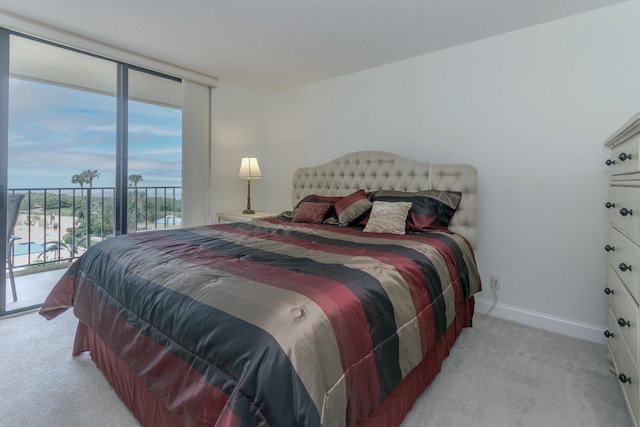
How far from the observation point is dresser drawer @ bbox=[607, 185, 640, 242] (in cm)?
134

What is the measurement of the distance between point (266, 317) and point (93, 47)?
3.28m

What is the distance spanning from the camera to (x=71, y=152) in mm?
3486

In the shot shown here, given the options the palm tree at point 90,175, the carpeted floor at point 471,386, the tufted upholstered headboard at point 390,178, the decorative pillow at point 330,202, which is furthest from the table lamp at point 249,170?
the carpeted floor at point 471,386

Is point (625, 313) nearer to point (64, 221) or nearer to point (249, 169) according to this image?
point (249, 169)

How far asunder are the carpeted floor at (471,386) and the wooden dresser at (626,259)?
7.9 inches

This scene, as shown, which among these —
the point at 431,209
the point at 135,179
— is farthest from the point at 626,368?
the point at 135,179

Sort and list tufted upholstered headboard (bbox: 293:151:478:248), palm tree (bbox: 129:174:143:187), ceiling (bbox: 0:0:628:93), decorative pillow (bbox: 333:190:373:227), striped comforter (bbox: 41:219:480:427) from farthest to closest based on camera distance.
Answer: palm tree (bbox: 129:174:143:187), decorative pillow (bbox: 333:190:373:227), tufted upholstered headboard (bbox: 293:151:478:248), ceiling (bbox: 0:0:628:93), striped comforter (bbox: 41:219:480:427)

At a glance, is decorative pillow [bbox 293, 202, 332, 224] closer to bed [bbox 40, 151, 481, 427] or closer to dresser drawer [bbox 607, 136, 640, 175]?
bed [bbox 40, 151, 481, 427]

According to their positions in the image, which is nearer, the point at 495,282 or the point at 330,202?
the point at 495,282

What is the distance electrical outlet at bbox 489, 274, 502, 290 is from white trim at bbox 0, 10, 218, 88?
3.71m

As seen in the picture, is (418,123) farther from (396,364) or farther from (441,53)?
(396,364)

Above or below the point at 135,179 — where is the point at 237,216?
below

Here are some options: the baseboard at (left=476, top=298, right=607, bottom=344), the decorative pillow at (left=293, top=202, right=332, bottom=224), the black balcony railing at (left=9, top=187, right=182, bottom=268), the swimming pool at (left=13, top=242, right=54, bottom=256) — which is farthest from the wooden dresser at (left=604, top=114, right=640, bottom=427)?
the swimming pool at (left=13, top=242, right=54, bottom=256)

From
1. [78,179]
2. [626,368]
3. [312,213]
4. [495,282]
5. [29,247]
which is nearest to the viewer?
[626,368]
